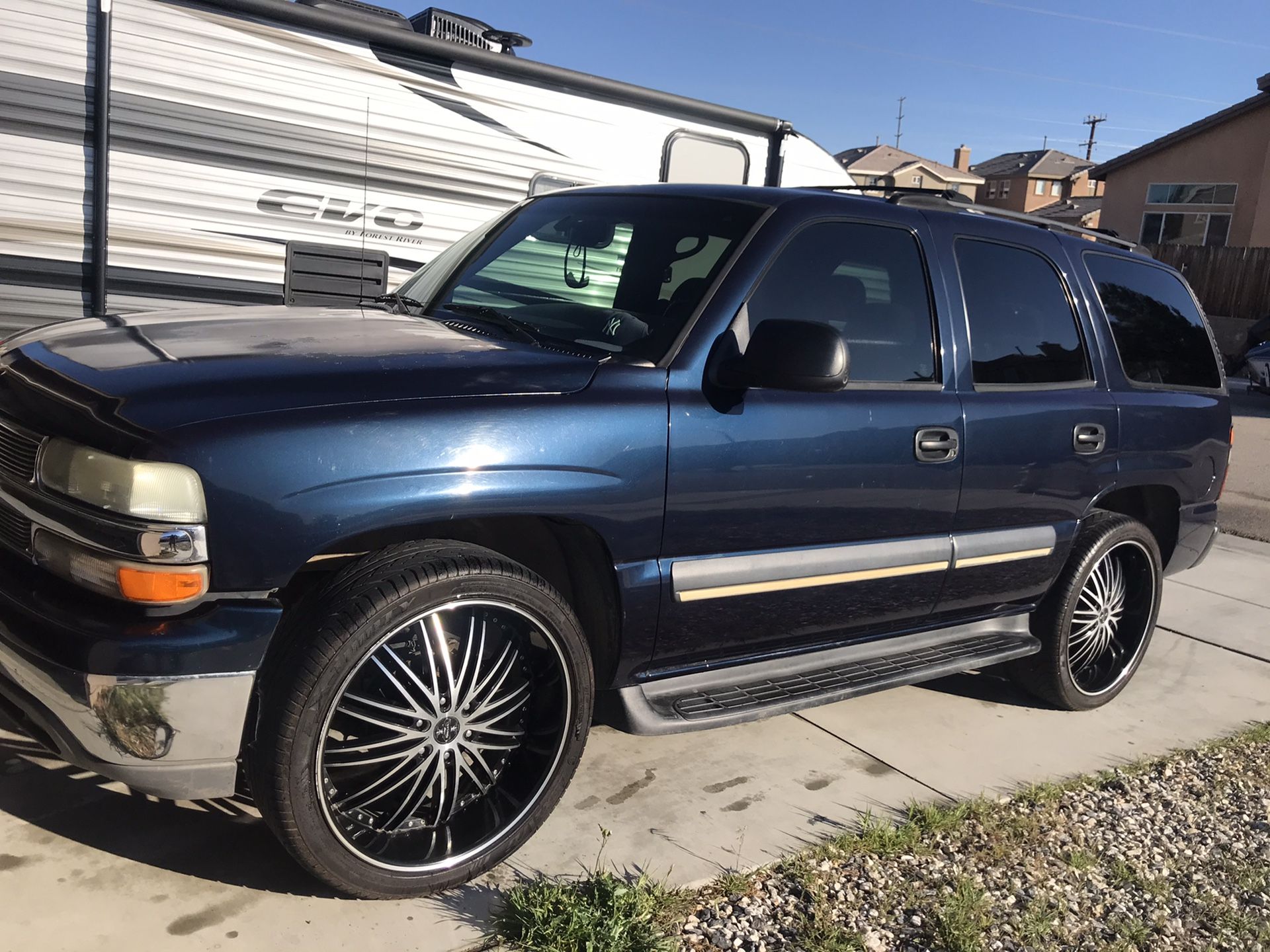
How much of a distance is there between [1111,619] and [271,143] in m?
5.31

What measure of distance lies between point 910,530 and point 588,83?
5.07 metres

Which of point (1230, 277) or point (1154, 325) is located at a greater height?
point (1230, 277)

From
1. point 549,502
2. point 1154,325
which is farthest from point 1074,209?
point 549,502

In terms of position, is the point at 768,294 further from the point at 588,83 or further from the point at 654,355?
the point at 588,83

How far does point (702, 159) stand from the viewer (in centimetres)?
811

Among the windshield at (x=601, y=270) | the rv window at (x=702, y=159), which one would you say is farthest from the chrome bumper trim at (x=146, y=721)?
the rv window at (x=702, y=159)

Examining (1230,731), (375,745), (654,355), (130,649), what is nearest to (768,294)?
(654,355)

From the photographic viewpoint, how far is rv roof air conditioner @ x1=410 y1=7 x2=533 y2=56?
24.7 ft

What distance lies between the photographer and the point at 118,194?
6012 mm

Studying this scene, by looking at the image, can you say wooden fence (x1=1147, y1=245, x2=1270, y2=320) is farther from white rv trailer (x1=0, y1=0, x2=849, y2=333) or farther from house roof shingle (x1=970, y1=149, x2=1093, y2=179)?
house roof shingle (x1=970, y1=149, x2=1093, y2=179)

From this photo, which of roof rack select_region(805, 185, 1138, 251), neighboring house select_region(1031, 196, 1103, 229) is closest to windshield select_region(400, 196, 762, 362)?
roof rack select_region(805, 185, 1138, 251)

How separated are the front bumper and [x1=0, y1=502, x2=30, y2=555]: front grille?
159 mm

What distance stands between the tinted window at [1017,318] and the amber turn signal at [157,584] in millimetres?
2669

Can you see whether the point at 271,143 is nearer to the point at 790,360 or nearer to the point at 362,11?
the point at 362,11
